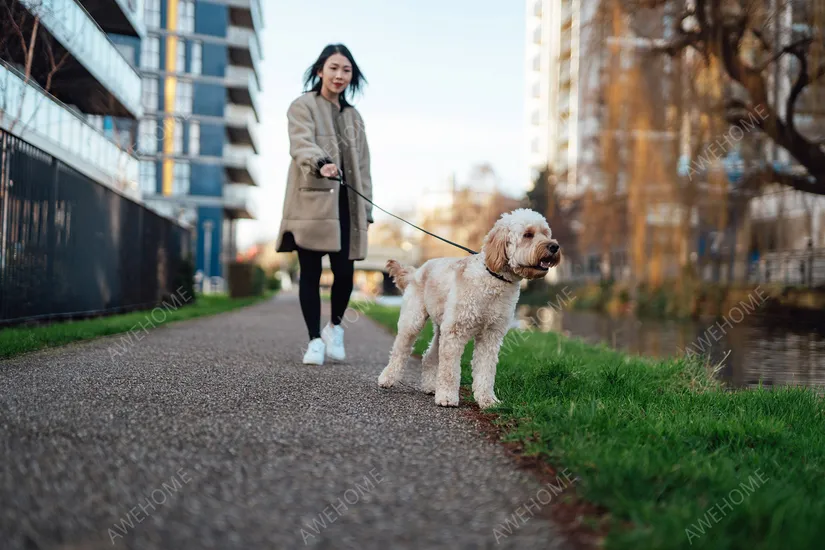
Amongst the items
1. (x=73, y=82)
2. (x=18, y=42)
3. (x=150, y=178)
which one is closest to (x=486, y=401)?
(x=18, y=42)

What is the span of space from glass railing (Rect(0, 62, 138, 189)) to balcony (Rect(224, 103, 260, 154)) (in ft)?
86.3

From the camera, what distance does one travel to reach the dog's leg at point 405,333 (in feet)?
Answer: 15.0

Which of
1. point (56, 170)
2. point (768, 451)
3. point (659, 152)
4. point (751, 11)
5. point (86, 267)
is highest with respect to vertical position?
point (751, 11)

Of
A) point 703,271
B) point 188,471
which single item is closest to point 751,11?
point 703,271

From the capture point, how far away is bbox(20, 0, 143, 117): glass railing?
1084 cm

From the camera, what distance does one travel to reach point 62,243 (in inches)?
335

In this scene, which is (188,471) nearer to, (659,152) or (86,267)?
(86,267)

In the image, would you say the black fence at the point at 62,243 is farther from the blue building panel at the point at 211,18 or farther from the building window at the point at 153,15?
the blue building panel at the point at 211,18

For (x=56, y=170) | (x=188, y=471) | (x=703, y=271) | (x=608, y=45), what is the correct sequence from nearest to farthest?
(x=188, y=471), (x=56, y=170), (x=608, y=45), (x=703, y=271)

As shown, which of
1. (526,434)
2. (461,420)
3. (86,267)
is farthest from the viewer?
(86,267)

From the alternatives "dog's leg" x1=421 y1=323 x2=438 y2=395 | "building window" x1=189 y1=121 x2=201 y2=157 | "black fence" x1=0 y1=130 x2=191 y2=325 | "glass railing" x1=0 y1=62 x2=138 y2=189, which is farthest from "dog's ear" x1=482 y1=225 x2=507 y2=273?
"building window" x1=189 y1=121 x2=201 y2=157

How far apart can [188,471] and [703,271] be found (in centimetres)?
1605

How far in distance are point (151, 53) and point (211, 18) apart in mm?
3984

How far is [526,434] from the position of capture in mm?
3207
